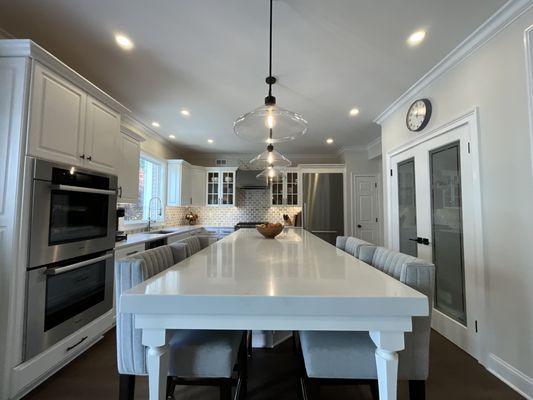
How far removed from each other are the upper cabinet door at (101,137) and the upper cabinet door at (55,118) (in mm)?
86

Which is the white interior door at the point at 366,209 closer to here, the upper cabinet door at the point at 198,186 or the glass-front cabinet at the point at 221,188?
the glass-front cabinet at the point at 221,188

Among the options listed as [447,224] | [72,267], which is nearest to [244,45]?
[72,267]

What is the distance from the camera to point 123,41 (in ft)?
6.89

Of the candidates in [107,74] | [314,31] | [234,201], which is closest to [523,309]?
[314,31]

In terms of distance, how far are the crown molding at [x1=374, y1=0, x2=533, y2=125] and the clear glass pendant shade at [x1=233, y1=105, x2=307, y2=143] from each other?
1588 mm

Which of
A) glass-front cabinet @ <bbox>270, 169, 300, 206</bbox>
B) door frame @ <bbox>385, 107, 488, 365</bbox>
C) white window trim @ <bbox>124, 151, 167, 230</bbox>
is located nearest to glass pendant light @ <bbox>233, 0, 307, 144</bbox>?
door frame @ <bbox>385, 107, 488, 365</bbox>

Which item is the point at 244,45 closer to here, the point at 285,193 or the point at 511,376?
the point at 511,376

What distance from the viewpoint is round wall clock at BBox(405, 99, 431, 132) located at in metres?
2.73

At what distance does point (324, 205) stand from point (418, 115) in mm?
2746

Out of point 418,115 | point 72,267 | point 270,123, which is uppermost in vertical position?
point 418,115

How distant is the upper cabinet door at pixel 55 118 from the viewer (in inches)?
66.1

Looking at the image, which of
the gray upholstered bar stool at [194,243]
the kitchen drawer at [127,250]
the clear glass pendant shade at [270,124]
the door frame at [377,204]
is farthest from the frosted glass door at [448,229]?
the kitchen drawer at [127,250]

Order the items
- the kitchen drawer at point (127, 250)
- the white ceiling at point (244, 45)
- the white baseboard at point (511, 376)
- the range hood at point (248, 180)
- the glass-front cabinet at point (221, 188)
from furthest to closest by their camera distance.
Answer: the glass-front cabinet at point (221, 188)
the range hood at point (248, 180)
the kitchen drawer at point (127, 250)
the white ceiling at point (244, 45)
the white baseboard at point (511, 376)

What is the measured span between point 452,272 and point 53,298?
→ 134 inches
